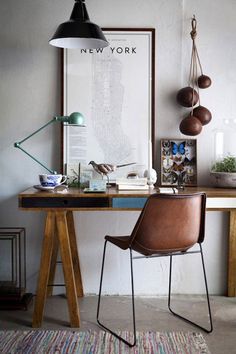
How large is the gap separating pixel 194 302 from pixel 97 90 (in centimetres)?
166

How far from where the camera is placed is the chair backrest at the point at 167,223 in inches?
94.7

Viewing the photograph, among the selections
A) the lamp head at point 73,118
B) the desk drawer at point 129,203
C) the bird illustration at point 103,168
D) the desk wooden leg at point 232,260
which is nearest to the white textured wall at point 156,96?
the desk wooden leg at point 232,260

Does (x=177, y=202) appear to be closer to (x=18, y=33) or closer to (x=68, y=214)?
(x=68, y=214)

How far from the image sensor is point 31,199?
263cm

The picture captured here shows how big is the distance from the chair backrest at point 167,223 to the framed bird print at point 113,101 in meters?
0.75

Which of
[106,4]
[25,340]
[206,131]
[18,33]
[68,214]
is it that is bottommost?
[25,340]

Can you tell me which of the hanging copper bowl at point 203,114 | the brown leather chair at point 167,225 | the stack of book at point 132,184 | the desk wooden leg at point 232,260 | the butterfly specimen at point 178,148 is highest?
the hanging copper bowl at point 203,114

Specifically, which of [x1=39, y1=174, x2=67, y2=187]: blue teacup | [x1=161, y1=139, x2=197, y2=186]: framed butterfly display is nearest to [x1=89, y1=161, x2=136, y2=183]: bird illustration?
[x1=39, y1=174, x2=67, y2=187]: blue teacup

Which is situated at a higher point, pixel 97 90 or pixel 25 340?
pixel 97 90

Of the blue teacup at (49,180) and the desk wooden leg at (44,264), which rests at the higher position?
the blue teacup at (49,180)

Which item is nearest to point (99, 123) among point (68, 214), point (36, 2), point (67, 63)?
point (67, 63)

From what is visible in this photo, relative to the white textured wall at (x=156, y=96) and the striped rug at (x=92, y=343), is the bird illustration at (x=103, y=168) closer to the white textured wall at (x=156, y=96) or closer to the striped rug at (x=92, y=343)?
the white textured wall at (x=156, y=96)

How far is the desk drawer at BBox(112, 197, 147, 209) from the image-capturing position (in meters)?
2.67

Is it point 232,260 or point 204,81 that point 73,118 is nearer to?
point 204,81
